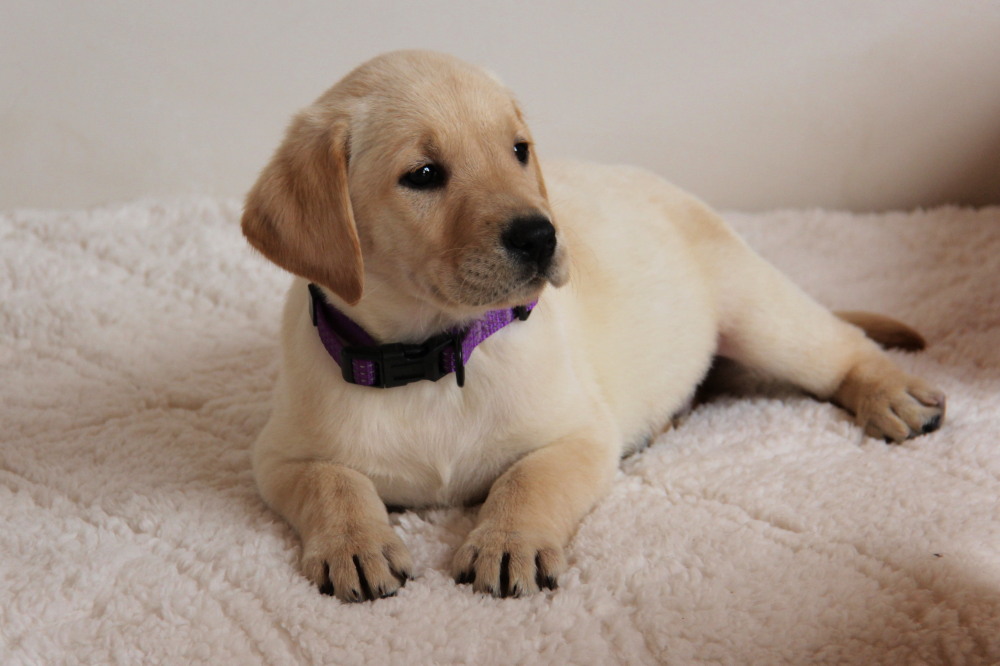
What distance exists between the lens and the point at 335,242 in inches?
81.4

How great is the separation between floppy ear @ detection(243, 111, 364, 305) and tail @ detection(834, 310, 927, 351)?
190 cm

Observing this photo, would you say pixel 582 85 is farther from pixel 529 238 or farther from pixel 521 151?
pixel 529 238

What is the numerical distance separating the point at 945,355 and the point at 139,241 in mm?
3026

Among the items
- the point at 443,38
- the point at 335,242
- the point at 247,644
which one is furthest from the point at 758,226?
the point at 247,644

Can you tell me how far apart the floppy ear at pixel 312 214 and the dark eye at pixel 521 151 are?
40 centimetres

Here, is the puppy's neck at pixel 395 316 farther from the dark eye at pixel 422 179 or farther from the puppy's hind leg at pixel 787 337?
the puppy's hind leg at pixel 787 337

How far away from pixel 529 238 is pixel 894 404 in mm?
1324

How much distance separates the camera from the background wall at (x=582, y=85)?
13.5 ft

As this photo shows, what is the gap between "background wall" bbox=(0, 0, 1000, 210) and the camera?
411 cm

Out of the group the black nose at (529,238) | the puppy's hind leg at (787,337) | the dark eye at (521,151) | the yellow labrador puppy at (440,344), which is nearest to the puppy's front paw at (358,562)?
the yellow labrador puppy at (440,344)

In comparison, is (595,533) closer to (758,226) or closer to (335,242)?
(335,242)

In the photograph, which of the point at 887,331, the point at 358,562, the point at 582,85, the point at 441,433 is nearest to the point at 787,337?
the point at 887,331

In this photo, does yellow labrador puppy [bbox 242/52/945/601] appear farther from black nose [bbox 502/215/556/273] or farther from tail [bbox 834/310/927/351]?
tail [bbox 834/310/927/351]

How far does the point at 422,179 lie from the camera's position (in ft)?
6.92
